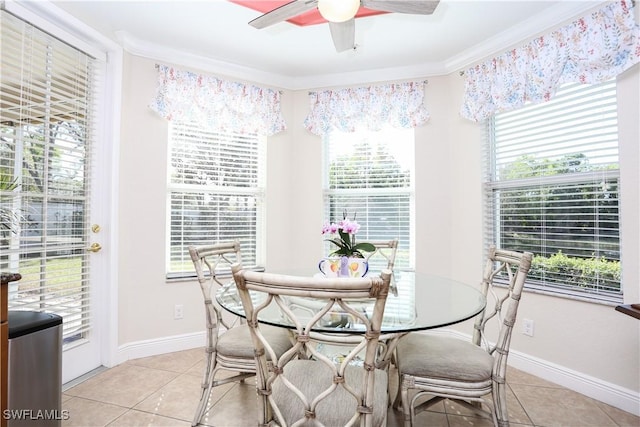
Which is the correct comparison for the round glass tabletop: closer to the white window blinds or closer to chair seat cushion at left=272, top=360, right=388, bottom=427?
chair seat cushion at left=272, top=360, right=388, bottom=427

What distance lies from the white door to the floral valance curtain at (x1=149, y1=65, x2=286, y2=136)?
20.0 inches

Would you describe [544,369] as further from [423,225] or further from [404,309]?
[404,309]

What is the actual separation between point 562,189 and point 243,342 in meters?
2.38

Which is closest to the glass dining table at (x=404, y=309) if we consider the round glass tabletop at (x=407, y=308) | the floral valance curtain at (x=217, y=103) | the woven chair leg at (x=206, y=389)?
the round glass tabletop at (x=407, y=308)

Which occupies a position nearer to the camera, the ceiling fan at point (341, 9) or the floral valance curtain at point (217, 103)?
the ceiling fan at point (341, 9)

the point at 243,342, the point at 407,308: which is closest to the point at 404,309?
the point at 407,308

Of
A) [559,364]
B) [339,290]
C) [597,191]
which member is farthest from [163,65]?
[559,364]

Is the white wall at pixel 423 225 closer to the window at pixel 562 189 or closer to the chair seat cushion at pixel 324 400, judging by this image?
the window at pixel 562 189

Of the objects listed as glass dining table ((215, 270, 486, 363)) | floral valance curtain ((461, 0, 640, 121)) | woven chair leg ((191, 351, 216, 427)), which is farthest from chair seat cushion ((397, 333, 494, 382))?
floral valance curtain ((461, 0, 640, 121))

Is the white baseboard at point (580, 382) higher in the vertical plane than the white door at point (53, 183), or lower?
lower

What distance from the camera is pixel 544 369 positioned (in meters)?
2.36

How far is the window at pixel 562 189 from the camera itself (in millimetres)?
2131

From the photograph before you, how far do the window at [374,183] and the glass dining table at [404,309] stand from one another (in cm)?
119

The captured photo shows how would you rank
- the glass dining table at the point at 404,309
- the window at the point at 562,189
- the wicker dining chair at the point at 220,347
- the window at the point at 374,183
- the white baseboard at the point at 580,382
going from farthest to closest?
the window at the point at 374,183 → the window at the point at 562,189 → the white baseboard at the point at 580,382 → the wicker dining chair at the point at 220,347 → the glass dining table at the point at 404,309
